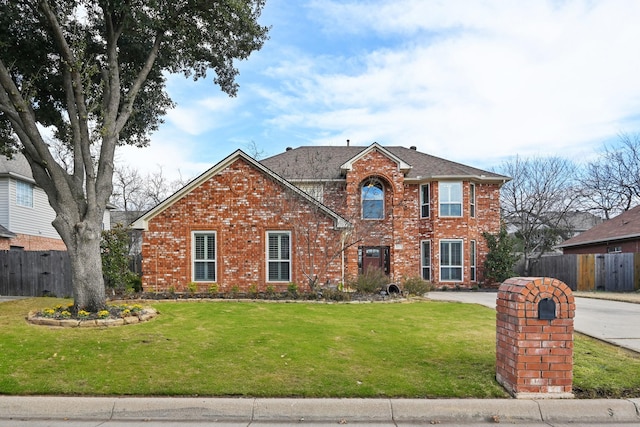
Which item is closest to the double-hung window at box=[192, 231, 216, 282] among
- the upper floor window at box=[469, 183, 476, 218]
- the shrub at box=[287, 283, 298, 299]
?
the shrub at box=[287, 283, 298, 299]

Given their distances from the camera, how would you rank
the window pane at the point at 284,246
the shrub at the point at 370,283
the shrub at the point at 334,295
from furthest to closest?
the window pane at the point at 284,246 → the shrub at the point at 370,283 → the shrub at the point at 334,295

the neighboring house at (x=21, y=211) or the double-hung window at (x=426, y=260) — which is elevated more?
the neighboring house at (x=21, y=211)

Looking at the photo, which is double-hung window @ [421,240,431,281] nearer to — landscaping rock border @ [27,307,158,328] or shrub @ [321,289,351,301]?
shrub @ [321,289,351,301]

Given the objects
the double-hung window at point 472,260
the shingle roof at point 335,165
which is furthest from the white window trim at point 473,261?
the shingle roof at point 335,165

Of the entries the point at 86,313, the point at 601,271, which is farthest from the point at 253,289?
the point at 601,271

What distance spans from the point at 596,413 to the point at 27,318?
33.3 feet

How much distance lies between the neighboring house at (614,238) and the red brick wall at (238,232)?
16863mm

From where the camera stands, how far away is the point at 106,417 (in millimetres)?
4816

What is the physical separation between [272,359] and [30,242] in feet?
70.4

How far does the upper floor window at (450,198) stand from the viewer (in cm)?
2120

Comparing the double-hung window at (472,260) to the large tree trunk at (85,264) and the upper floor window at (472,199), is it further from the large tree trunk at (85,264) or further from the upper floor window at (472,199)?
the large tree trunk at (85,264)

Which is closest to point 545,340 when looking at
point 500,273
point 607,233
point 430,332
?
point 430,332

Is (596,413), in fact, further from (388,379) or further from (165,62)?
(165,62)

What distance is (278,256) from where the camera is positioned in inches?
607
